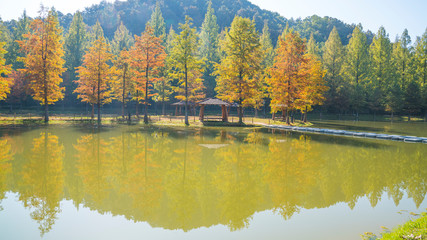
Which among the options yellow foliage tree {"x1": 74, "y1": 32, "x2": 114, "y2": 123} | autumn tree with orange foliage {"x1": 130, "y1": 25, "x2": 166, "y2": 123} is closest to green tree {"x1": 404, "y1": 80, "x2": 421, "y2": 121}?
autumn tree with orange foliage {"x1": 130, "y1": 25, "x2": 166, "y2": 123}

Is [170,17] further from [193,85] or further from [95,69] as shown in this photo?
[95,69]

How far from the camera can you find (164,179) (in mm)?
11914

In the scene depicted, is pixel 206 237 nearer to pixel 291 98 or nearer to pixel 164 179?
pixel 164 179

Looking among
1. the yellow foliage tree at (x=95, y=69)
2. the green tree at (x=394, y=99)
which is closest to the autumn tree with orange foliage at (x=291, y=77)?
the yellow foliage tree at (x=95, y=69)

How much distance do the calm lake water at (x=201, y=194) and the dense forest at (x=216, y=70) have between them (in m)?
23.8

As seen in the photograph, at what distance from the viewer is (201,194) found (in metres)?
10.1

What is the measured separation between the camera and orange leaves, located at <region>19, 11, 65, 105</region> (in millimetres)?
36750

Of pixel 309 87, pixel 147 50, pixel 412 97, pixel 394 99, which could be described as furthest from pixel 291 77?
pixel 412 97

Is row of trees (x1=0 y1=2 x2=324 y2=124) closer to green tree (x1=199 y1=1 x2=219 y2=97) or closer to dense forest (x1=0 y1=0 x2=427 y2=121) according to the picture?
dense forest (x1=0 y1=0 x2=427 y2=121)

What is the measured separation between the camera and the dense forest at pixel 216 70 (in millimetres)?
39031

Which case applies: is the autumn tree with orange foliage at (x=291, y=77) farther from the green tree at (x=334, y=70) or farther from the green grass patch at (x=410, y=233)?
the green grass patch at (x=410, y=233)

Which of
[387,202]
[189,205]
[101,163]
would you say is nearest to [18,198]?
[101,163]

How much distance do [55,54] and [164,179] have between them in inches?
1391

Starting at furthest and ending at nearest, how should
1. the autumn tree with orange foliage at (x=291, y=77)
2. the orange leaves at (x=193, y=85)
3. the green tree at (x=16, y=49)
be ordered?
1. the green tree at (x=16, y=49)
2. the orange leaves at (x=193, y=85)
3. the autumn tree with orange foliage at (x=291, y=77)
